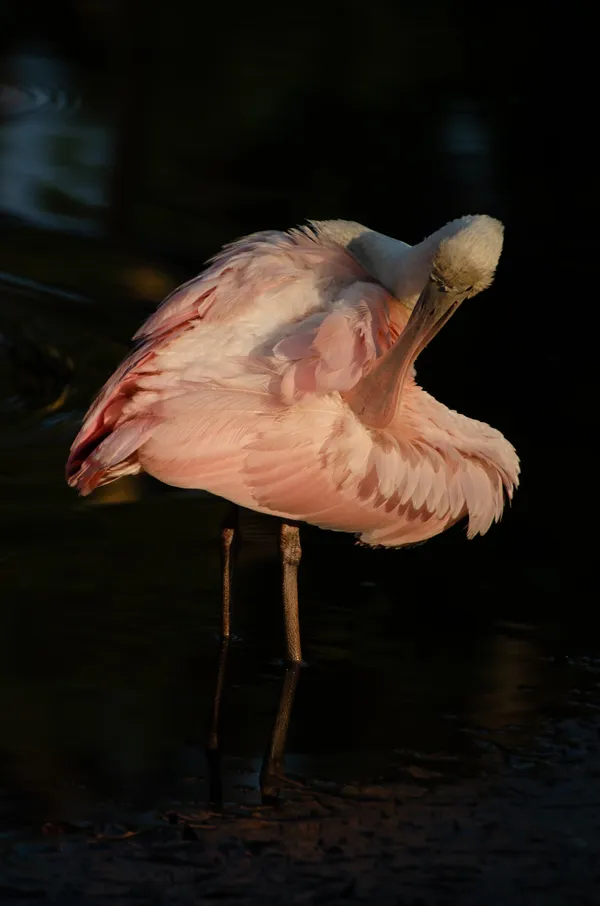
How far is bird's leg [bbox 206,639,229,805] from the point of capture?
4.21 m

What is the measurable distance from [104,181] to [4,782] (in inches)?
277

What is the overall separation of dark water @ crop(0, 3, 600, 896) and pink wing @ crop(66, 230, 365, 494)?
1.99 feet

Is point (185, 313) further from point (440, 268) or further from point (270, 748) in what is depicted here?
point (270, 748)

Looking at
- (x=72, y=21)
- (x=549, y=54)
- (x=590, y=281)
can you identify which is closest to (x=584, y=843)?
(x=590, y=281)

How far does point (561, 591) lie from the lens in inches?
215

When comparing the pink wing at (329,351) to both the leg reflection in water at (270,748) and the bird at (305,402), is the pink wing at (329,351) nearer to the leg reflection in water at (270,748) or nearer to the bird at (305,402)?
the bird at (305,402)

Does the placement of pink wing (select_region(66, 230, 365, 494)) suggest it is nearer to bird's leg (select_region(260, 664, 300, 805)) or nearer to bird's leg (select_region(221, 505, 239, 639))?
bird's leg (select_region(221, 505, 239, 639))

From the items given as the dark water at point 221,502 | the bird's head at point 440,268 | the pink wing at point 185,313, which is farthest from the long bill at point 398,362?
the dark water at point 221,502

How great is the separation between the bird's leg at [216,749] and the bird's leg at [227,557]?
89mm

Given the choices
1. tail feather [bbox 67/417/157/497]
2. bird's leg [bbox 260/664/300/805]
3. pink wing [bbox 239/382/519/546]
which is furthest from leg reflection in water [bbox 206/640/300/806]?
tail feather [bbox 67/417/157/497]

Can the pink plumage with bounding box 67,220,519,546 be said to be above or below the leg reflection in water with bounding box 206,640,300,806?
above

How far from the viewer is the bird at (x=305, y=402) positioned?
15.0 feet

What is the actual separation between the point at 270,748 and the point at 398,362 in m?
1.07

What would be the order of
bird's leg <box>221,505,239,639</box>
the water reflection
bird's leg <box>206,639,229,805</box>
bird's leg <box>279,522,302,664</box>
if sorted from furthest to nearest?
1. the water reflection
2. bird's leg <box>221,505,239,639</box>
3. bird's leg <box>279,522,302,664</box>
4. bird's leg <box>206,639,229,805</box>
